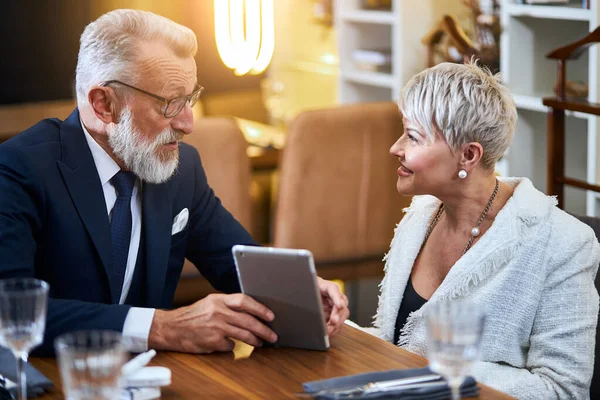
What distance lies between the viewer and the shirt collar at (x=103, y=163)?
78.9 inches

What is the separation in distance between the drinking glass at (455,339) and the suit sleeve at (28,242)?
73 centimetres

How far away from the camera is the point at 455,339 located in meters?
1.16

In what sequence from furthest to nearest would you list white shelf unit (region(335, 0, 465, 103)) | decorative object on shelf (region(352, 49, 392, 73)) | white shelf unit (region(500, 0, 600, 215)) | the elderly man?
decorative object on shelf (region(352, 49, 392, 73)) < white shelf unit (region(335, 0, 465, 103)) < white shelf unit (region(500, 0, 600, 215)) < the elderly man

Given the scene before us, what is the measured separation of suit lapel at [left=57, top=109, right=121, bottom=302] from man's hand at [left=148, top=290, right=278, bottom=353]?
0.94 ft

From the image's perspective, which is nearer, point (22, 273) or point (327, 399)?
point (327, 399)

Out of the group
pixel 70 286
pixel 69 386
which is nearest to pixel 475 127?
pixel 70 286

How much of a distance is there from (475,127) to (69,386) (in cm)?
109

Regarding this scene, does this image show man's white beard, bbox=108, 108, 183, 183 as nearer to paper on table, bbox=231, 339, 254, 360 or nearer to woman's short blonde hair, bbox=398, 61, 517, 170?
paper on table, bbox=231, 339, 254, 360

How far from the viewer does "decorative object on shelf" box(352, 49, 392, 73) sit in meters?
4.34

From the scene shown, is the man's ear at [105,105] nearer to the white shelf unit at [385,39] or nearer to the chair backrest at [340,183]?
the chair backrest at [340,183]

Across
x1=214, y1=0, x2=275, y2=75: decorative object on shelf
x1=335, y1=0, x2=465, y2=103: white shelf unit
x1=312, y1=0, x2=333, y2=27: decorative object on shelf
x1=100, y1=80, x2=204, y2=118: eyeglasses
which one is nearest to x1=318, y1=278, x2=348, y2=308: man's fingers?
x1=100, y1=80, x2=204, y2=118: eyeglasses

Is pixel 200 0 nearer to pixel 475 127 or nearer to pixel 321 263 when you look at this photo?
pixel 321 263

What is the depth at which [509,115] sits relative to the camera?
1.93 meters

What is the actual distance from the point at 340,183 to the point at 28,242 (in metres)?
2.08
